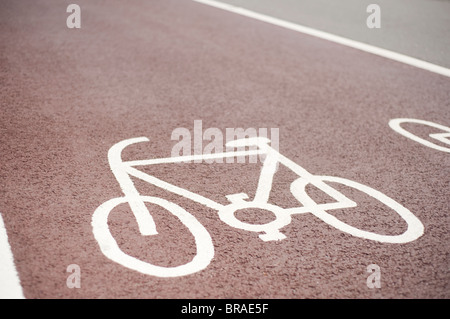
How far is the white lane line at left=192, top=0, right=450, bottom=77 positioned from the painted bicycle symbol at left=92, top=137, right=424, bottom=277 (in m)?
4.16

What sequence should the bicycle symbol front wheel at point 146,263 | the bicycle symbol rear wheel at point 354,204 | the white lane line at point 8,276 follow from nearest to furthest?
the white lane line at point 8,276 → the bicycle symbol front wheel at point 146,263 → the bicycle symbol rear wheel at point 354,204

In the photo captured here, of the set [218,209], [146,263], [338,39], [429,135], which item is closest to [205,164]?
[218,209]

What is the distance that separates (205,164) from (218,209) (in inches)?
31.5

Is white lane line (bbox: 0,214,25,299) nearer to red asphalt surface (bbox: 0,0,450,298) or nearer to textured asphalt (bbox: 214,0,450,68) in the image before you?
red asphalt surface (bbox: 0,0,450,298)

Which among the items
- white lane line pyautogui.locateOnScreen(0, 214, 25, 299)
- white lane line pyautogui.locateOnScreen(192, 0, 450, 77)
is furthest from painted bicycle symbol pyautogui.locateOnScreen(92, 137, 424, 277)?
white lane line pyautogui.locateOnScreen(192, 0, 450, 77)

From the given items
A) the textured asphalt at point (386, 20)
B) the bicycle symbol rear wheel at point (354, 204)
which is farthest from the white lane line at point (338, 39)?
the bicycle symbol rear wheel at point (354, 204)

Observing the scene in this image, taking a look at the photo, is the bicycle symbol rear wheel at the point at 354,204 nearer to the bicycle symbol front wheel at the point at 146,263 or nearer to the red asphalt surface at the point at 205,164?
the red asphalt surface at the point at 205,164

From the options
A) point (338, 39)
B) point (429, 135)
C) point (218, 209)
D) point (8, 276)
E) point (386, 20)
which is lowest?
point (8, 276)

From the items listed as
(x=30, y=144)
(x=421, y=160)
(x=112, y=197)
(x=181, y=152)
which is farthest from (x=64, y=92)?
(x=421, y=160)

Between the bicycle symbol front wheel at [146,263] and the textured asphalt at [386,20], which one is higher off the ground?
the textured asphalt at [386,20]

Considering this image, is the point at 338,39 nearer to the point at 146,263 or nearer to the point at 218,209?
the point at 218,209

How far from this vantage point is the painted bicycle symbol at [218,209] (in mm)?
3137

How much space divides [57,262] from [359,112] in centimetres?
397

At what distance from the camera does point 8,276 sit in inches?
113
